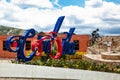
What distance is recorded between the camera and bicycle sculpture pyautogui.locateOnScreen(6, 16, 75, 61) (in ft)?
80.0

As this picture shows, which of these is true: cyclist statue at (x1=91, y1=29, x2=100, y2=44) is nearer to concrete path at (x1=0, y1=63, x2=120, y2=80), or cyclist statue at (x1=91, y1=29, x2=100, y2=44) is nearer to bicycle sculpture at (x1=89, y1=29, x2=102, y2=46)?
bicycle sculpture at (x1=89, y1=29, x2=102, y2=46)

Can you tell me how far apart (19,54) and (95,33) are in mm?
25092

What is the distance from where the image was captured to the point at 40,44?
26281 mm

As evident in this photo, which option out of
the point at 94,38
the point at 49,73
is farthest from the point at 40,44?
the point at 94,38

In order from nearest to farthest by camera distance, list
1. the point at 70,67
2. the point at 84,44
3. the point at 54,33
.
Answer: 1. the point at 70,67
2. the point at 54,33
3. the point at 84,44

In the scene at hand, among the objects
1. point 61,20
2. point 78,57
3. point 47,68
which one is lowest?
point 78,57

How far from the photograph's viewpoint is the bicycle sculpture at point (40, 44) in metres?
24.4

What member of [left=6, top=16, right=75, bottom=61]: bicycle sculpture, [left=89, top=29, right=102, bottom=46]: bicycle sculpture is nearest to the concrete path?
[left=6, top=16, right=75, bottom=61]: bicycle sculpture

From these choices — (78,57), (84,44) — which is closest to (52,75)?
(78,57)

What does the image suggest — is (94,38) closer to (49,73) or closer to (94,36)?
(94,36)

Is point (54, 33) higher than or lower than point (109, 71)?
higher

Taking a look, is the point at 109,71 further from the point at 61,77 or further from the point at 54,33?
the point at 54,33

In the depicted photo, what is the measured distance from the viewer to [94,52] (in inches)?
1619

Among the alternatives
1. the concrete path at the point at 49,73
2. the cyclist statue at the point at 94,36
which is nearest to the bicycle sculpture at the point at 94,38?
the cyclist statue at the point at 94,36
